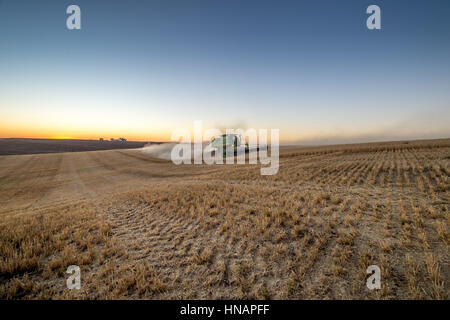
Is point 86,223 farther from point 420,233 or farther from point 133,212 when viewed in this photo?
point 420,233

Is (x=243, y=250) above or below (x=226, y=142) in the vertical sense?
below

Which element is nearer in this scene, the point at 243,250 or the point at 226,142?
the point at 243,250

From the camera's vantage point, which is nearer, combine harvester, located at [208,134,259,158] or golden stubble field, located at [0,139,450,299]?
golden stubble field, located at [0,139,450,299]

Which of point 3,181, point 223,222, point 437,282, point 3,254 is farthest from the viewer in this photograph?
point 3,181

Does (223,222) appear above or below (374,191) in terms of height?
below

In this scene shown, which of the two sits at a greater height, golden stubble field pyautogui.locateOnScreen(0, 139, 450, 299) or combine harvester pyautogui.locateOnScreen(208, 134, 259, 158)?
combine harvester pyautogui.locateOnScreen(208, 134, 259, 158)

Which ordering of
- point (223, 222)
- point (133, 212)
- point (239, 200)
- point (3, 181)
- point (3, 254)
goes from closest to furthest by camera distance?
1. point (3, 254)
2. point (223, 222)
3. point (133, 212)
4. point (239, 200)
5. point (3, 181)

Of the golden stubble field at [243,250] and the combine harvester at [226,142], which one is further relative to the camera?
the combine harvester at [226,142]

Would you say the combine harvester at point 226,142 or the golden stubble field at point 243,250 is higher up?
the combine harvester at point 226,142
